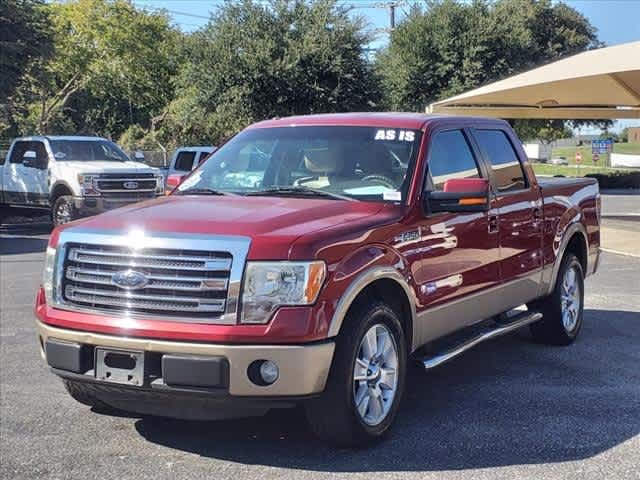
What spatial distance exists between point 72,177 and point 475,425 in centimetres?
1335

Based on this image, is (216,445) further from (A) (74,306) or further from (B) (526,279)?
(B) (526,279)

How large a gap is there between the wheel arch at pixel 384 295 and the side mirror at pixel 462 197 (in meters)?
0.59

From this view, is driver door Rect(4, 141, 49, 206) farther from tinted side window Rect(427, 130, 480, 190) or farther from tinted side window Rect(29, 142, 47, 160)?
tinted side window Rect(427, 130, 480, 190)

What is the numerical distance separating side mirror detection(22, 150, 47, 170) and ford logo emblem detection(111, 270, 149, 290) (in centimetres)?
1423

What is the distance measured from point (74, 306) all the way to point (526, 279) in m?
3.58

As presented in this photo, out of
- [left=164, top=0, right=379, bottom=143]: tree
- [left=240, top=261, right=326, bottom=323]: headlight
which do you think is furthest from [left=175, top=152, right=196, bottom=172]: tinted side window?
[left=240, top=261, right=326, bottom=323]: headlight

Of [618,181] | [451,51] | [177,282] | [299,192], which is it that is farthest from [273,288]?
[618,181]

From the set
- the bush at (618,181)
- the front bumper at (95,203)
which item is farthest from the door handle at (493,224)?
the bush at (618,181)

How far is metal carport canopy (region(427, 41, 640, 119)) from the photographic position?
1533cm

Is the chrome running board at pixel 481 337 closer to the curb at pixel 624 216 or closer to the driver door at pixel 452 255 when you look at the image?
the driver door at pixel 452 255

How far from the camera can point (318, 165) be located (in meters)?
5.41

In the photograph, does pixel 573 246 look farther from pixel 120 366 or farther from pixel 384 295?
pixel 120 366

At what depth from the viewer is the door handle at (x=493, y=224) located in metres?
5.85

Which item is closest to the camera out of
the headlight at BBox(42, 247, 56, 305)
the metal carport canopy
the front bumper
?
the headlight at BBox(42, 247, 56, 305)
